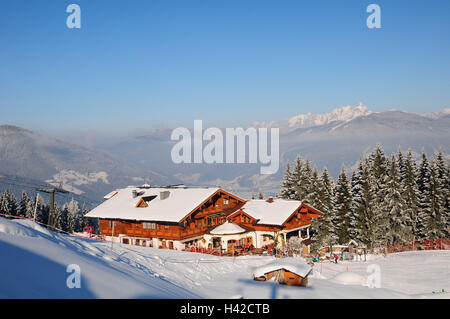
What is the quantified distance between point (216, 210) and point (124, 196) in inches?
559

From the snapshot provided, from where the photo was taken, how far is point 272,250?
39.0 meters

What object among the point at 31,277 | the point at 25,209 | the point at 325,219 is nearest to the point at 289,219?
the point at 325,219

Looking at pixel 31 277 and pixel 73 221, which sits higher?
pixel 31 277

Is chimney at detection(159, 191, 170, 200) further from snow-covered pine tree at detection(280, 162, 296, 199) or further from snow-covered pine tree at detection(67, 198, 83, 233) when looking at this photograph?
snow-covered pine tree at detection(67, 198, 83, 233)

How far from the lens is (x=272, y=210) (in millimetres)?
46844

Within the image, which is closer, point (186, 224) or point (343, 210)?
point (186, 224)

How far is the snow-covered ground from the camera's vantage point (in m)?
9.70

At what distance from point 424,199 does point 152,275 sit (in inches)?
1783

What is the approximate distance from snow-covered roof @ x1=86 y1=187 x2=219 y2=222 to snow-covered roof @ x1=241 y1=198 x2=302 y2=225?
19.5 ft

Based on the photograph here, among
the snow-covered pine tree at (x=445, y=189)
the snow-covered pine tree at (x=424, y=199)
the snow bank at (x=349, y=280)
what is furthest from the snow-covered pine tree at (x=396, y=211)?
the snow bank at (x=349, y=280)

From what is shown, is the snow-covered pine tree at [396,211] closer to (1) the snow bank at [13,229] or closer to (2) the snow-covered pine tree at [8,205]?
(1) the snow bank at [13,229]

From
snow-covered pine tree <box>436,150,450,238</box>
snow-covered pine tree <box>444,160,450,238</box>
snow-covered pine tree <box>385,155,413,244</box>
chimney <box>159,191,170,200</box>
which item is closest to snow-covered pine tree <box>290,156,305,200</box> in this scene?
snow-covered pine tree <box>385,155,413,244</box>

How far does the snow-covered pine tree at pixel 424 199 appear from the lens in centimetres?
4853

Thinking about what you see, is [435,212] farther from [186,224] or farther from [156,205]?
[156,205]
